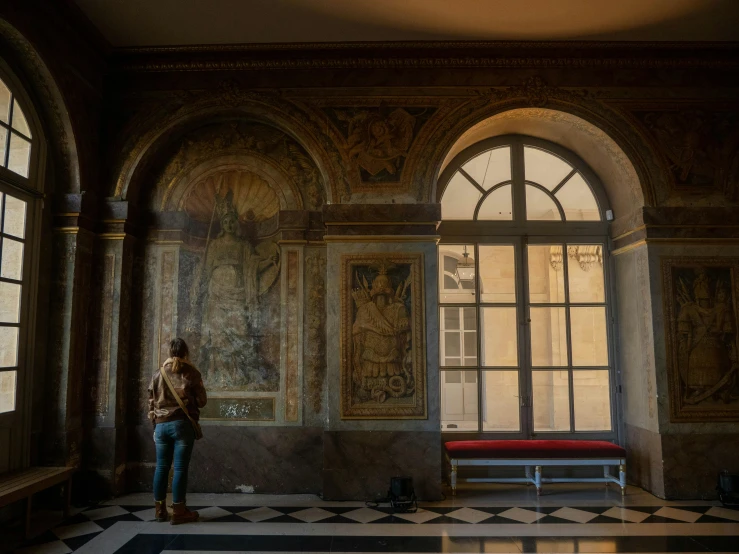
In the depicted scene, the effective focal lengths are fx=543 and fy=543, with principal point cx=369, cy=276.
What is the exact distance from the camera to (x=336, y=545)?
3.96 metres

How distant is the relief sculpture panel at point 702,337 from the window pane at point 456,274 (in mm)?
1907

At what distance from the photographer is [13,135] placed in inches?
185

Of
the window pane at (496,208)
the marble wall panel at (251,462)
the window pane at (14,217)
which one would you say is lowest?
the marble wall panel at (251,462)

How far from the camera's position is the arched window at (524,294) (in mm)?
5875

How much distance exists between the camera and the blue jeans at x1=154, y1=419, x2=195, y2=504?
4.33 m

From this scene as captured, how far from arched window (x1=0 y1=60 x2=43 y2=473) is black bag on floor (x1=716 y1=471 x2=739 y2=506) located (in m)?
6.18

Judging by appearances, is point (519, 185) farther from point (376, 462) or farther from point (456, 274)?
point (376, 462)

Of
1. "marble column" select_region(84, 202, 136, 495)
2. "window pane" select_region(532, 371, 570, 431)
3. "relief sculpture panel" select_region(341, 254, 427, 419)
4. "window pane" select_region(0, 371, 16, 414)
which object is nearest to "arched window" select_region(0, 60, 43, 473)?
"window pane" select_region(0, 371, 16, 414)

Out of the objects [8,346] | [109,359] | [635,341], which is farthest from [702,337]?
[8,346]

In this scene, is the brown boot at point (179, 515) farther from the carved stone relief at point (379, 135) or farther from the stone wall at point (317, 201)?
the carved stone relief at point (379, 135)

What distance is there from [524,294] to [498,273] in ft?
1.20

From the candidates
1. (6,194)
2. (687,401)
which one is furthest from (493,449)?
(6,194)

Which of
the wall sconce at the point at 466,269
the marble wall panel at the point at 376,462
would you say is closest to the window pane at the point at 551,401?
the wall sconce at the point at 466,269

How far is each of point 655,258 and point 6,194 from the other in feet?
19.5
